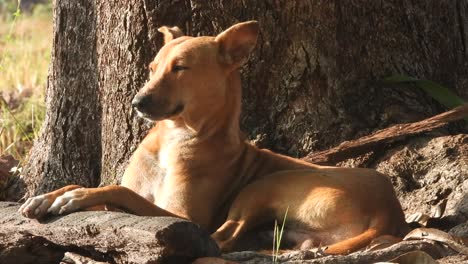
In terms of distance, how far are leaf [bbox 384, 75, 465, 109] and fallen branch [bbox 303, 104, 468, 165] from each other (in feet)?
0.69

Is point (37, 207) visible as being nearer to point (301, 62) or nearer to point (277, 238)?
point (277, 238)

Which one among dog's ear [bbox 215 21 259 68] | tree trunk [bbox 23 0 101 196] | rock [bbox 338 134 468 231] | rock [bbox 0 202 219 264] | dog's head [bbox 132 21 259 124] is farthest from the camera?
tree trunk [bbox 23 0 101 196]

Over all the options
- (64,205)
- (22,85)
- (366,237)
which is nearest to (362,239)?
(366,237)

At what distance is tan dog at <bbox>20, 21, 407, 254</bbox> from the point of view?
19.1 feet

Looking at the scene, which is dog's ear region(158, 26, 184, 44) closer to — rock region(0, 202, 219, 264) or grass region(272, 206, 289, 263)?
grass region(272, 206, 289, 263)

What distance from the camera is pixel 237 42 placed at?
6.26 meters

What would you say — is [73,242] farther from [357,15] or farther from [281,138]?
[357,15]

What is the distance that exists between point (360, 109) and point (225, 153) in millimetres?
1155

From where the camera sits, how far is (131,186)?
20.5 feet

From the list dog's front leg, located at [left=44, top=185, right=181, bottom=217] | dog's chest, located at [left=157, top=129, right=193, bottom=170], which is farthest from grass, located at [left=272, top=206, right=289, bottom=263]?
dog's chest, located at [left=157, top=129, right=193, bottom=170]

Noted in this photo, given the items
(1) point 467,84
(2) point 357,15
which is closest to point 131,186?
(2) point 357,15

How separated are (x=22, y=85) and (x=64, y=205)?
20.0 ft

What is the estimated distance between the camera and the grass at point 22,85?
9.08 meters

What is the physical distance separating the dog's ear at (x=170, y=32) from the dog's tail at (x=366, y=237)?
5.36 ft
